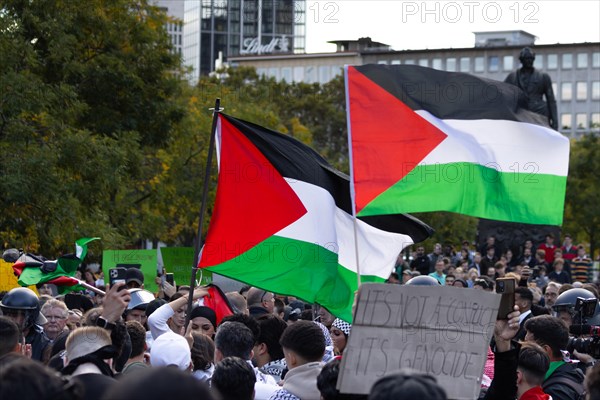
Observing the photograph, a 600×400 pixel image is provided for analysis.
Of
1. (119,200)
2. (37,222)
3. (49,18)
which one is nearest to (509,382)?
(37,222)

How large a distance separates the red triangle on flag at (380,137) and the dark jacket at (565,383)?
7.21 ft

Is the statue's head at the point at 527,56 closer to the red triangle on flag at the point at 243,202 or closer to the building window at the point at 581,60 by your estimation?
the red triangle on flag at the point at 243,202

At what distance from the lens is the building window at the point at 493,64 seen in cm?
13815

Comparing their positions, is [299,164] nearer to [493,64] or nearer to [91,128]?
[91,128]

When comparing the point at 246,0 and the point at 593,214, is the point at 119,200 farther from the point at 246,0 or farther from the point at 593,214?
the point at 246,0

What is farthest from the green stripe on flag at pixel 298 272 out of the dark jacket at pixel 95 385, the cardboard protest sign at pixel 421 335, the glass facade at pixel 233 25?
the glass facade at pixel 233 25

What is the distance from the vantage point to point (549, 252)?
25656 millimetres

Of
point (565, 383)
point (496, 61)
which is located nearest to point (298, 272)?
point (565, 383)

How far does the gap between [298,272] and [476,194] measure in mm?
1551

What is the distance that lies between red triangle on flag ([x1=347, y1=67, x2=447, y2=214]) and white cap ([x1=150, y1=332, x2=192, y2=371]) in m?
2.91

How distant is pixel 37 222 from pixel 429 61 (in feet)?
390

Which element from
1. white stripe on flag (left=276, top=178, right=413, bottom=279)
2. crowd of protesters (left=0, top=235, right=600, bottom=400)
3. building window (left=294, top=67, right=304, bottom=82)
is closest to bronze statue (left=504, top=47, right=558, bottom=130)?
crowd of protesters (left=0, top=235, right=600, bottom=400)

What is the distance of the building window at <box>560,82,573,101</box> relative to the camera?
141750 mm

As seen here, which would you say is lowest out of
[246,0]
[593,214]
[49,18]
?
[593,214]
